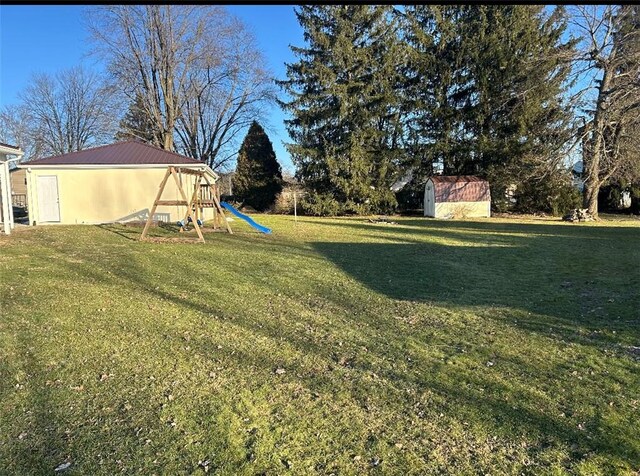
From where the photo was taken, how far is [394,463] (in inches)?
100

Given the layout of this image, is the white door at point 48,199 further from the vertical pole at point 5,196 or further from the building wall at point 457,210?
the building wall at point 457,210

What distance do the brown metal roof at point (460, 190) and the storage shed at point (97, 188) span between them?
1444 cm

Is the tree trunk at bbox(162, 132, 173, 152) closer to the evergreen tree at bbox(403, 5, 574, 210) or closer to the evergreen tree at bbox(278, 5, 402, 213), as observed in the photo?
the evergreen tree at bbox(278, 5, 402, 213)

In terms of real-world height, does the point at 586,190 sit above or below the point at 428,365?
above

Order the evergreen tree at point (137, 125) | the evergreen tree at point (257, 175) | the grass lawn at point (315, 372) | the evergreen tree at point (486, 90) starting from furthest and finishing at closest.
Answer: the evergreen tree at point (137, 125), the evergreen tree at point (257, 175), the evergreen tree at point (486, 90), the grass lawn at point (315, 372)

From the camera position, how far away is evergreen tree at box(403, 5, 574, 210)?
26719 millimetres

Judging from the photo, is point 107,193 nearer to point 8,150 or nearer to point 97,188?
point 97,188

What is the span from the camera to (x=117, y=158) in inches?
725

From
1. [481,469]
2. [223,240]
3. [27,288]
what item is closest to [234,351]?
[481,469]

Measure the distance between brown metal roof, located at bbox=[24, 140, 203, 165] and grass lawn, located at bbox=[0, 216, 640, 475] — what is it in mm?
10755

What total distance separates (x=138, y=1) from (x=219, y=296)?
4816 mm

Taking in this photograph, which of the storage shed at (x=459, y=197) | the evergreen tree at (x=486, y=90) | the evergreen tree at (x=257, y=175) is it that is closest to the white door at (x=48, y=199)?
the evergreen tree at (x=257, y=175)

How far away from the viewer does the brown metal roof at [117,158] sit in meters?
18.0

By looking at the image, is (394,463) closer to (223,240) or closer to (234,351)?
(234,351)
